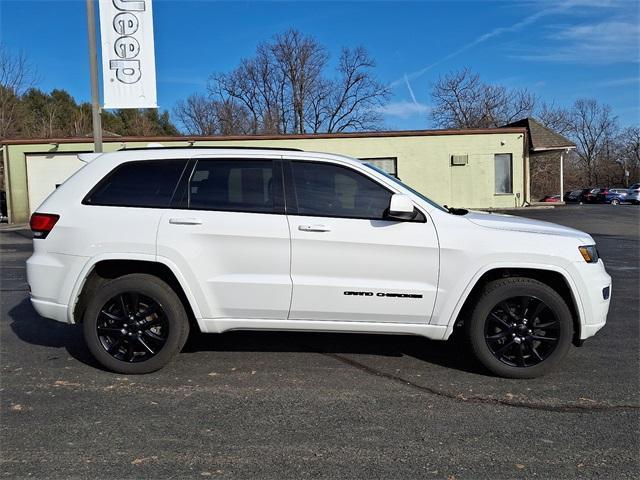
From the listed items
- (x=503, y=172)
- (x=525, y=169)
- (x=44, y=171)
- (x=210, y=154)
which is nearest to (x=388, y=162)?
(x=503, y=172)

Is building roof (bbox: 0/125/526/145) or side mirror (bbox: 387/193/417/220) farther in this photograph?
building roof (bbox: 0/125/526/145)

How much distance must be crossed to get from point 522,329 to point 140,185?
342cm

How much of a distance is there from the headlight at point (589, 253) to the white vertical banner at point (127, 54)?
34.3 ft

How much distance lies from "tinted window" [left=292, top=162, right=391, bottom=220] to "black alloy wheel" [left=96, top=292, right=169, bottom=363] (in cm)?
150

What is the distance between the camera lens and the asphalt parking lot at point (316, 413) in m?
2.97

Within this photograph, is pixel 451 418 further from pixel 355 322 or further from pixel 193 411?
pixel 193 411

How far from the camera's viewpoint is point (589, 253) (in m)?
4.22

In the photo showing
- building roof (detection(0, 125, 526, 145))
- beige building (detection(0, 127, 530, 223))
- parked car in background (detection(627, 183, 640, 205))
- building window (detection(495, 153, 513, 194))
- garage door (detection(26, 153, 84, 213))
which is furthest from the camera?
parked car in background (detection(627, 183, 640, 205))

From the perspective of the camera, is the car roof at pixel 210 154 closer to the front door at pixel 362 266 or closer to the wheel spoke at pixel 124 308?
the front door at pixel 362 266

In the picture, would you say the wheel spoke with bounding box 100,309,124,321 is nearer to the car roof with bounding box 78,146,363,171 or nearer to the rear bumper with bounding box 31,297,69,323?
the rear bumper with bounding box 31,297,69,323

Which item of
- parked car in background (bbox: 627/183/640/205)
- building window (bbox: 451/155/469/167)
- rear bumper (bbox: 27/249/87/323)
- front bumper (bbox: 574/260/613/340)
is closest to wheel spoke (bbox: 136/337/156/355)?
rear bumper (bbox: 27/249/87/323)

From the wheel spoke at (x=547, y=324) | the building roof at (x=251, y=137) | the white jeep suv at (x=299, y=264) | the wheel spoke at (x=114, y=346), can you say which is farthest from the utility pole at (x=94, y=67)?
the building roof at (x=251, y=137)

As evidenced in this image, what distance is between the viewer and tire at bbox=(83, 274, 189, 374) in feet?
13.9

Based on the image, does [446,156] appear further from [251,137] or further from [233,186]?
[233,186]
